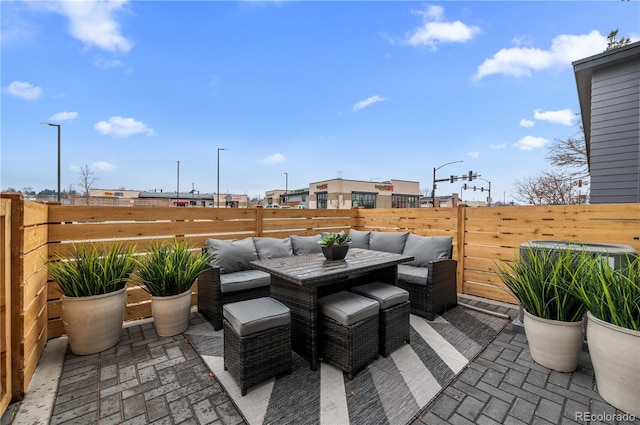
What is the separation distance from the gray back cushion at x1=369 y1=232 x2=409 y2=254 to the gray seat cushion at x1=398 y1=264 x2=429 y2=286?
1.38 feet

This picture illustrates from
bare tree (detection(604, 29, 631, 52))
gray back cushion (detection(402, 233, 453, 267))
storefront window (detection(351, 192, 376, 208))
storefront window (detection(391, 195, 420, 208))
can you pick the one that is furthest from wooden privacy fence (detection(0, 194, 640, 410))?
storefront window (detection(391, 195, 420, 208))

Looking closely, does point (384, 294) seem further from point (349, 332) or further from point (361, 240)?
point (361, 240)

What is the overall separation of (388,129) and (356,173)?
16.9m

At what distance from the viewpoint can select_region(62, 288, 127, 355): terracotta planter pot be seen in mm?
2293

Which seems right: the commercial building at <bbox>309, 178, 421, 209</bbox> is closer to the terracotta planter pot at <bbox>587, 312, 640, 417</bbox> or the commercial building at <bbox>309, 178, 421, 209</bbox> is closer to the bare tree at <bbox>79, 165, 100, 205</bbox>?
the bare tree at <bbox>79, 165, 100, 205</bbox>

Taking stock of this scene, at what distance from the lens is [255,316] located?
6.17 ft

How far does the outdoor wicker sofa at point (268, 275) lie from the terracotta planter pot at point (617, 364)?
1.44 m

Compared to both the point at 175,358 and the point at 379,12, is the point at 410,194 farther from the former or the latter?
the point at 175,358

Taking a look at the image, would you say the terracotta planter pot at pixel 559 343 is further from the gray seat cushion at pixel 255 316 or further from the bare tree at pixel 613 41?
the bare tree at pixel 613 41

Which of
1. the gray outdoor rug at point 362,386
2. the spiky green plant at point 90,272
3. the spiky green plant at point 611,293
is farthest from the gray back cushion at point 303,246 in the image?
the spiky green plant at point 611,293

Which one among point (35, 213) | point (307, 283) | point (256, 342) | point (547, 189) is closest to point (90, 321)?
point (35, 213)

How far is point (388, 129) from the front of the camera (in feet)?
44.4

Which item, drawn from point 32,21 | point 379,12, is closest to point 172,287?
point 32,21

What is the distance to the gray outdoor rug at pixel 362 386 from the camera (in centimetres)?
161
